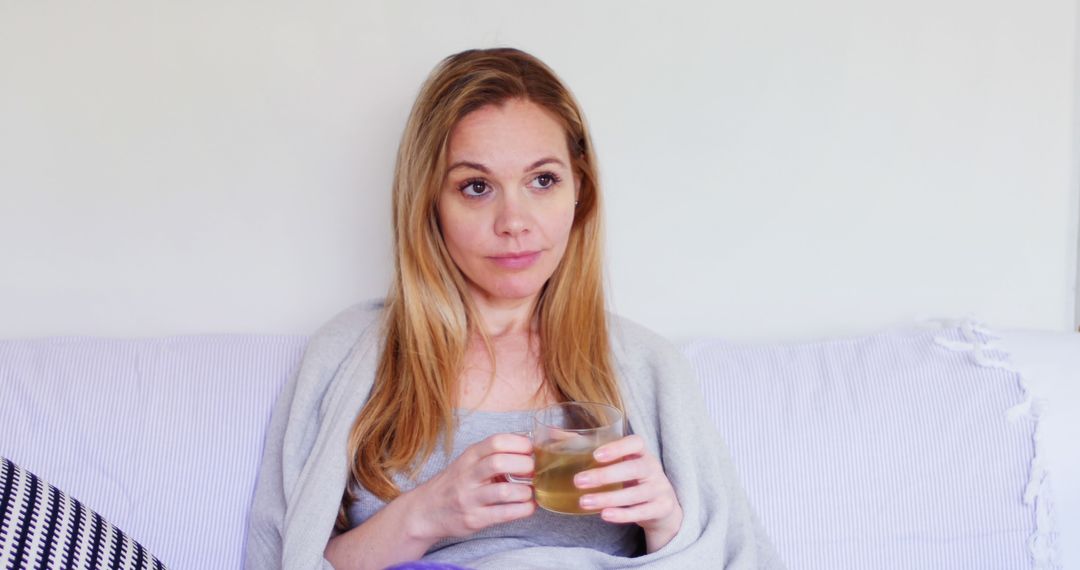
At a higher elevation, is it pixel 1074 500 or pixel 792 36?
pixel 792 36

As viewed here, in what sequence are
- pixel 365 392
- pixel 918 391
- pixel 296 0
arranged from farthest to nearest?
1. pixel 296 0
2. pixel 918 391
3. pixel 365 392

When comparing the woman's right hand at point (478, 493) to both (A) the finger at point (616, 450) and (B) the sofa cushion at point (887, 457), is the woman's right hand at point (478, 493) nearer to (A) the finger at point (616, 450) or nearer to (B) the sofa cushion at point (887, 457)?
(A) the finger at point (616, 450)

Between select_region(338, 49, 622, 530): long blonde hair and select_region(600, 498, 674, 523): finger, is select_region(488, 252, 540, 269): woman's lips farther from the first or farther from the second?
select_region(600, 498, 674, 523): finger

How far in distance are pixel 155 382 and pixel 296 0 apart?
79 centimetres

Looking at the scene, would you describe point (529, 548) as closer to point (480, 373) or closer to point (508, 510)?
point (508, 510)

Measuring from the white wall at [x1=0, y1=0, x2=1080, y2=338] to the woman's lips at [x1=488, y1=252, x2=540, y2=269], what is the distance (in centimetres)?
50

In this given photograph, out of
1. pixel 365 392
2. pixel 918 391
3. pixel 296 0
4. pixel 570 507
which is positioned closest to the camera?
pixel 570 507

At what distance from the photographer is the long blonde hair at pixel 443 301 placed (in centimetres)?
151

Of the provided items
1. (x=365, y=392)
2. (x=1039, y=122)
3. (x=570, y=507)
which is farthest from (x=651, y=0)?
(x=570, y=507)

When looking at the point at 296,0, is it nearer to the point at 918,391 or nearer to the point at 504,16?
the point at 504,16

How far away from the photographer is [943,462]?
5.30 feet

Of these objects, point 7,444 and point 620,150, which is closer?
point 7,444

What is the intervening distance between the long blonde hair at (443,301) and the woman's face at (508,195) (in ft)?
0.09

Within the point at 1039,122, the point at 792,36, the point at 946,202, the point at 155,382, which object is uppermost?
the point at 792,36
